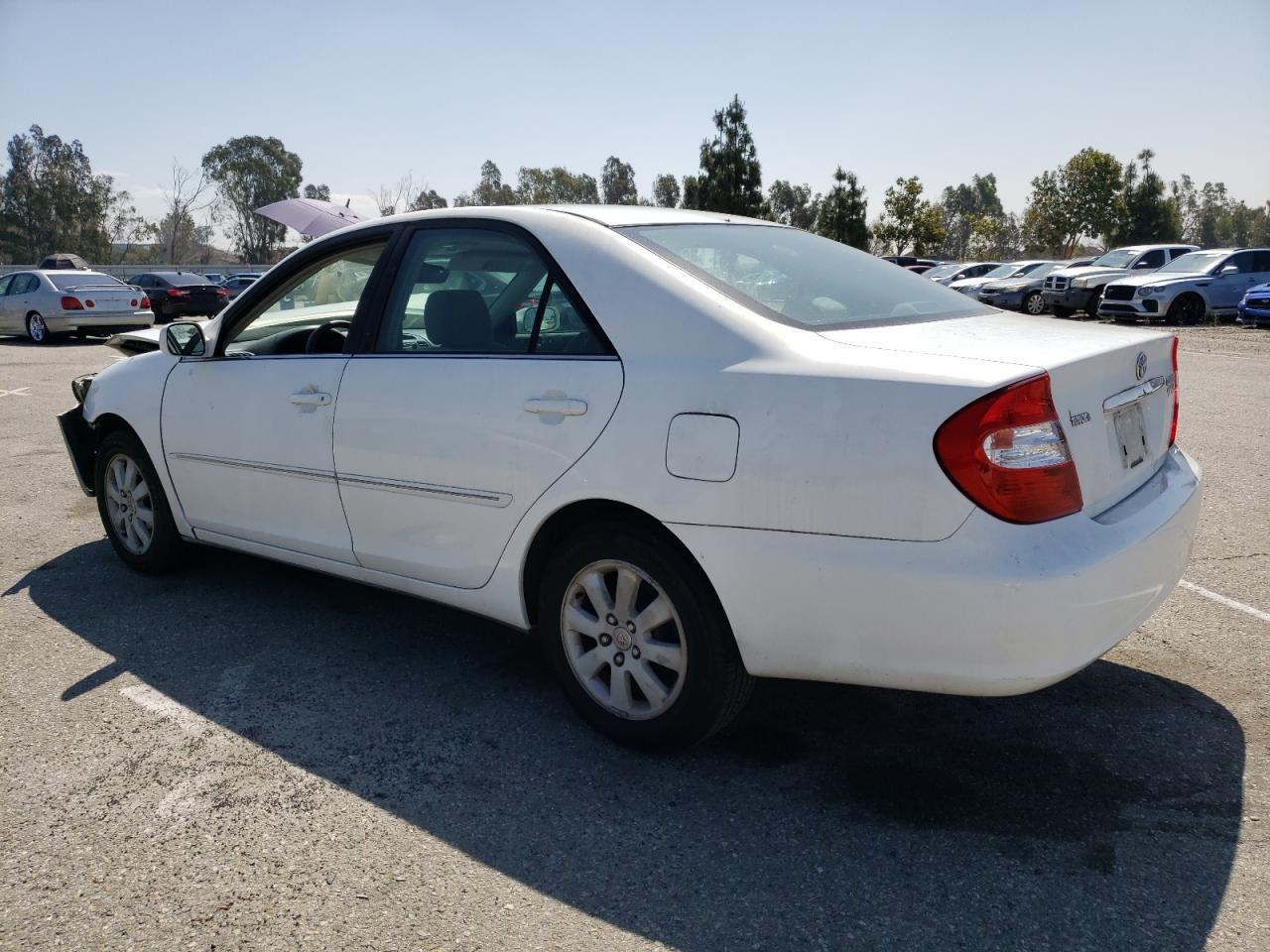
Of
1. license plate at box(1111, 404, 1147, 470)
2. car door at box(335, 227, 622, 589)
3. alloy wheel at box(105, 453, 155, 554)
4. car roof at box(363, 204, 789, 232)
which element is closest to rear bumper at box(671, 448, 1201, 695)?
license plate at box(1111, 404, 1147, 470)

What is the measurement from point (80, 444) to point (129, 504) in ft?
1.88

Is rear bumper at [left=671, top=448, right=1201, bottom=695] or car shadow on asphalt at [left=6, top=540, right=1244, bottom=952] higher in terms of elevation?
rear bumper at [left=671, top=448, right=1201, bottom=695]

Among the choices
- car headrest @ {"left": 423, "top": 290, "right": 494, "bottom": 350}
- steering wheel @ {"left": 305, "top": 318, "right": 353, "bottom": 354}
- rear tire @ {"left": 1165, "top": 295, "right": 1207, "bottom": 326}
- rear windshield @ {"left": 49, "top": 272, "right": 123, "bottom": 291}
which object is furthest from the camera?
rear tire @ {"left": 1165, "top": 295, "right": 1207, "bottom": 326}

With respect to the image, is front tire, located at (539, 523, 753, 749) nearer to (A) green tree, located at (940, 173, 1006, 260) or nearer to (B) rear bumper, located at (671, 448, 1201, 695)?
(B) rear bumper, located at (671, 448, 1201, 695)

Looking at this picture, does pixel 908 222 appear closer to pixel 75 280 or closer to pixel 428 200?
pixel 428 200

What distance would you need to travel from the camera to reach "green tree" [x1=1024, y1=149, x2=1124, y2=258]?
68438 millimetres

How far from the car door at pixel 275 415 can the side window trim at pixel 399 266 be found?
95mm

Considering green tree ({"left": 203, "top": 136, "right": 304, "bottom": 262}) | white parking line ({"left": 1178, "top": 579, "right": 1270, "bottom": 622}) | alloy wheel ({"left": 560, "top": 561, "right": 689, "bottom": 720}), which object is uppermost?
green tree ({"left": 203, "top": 136, "right": 304, "bottom": 262})

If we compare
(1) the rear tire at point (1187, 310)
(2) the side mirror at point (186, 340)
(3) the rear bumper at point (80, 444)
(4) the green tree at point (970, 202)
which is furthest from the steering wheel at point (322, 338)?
(4) the green tree at point (970, 202)

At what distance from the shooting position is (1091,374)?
2.70 m

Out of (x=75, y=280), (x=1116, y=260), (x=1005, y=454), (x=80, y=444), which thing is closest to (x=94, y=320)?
(x=75, y=280)

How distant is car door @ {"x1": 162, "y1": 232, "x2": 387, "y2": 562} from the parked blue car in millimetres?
21049

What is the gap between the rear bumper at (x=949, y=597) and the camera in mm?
2410

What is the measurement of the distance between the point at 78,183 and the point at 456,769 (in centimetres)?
9416
